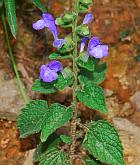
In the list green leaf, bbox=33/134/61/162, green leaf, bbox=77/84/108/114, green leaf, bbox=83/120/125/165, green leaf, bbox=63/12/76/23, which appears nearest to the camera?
green leaf, bbox=63/12/76/23

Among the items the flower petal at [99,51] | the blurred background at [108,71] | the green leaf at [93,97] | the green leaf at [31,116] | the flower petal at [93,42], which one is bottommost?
the blurred background at [108,71]

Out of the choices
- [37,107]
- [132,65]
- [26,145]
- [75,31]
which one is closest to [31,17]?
[132,65]

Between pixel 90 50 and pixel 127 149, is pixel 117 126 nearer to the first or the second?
pixel 127 149

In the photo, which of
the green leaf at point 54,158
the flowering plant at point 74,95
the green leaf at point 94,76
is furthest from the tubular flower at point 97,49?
the green leaf at point 54,158

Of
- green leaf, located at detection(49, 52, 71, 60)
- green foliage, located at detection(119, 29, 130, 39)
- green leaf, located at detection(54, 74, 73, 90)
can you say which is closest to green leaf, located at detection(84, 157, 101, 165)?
green leaf, located at detection(54, 74, 73, 90)

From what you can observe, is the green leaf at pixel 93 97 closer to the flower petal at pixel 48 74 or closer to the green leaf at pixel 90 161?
the flower petal at pixel 48 74

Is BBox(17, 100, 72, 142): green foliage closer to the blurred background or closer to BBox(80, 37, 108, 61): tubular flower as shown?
BBox(80, 37, 108, 61): tubular flower

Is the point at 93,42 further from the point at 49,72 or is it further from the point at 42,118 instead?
the point at 42,118

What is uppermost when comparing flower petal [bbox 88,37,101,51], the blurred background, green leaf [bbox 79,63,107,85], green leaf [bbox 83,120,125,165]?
flower petal [bbox 88,37,101,51]
